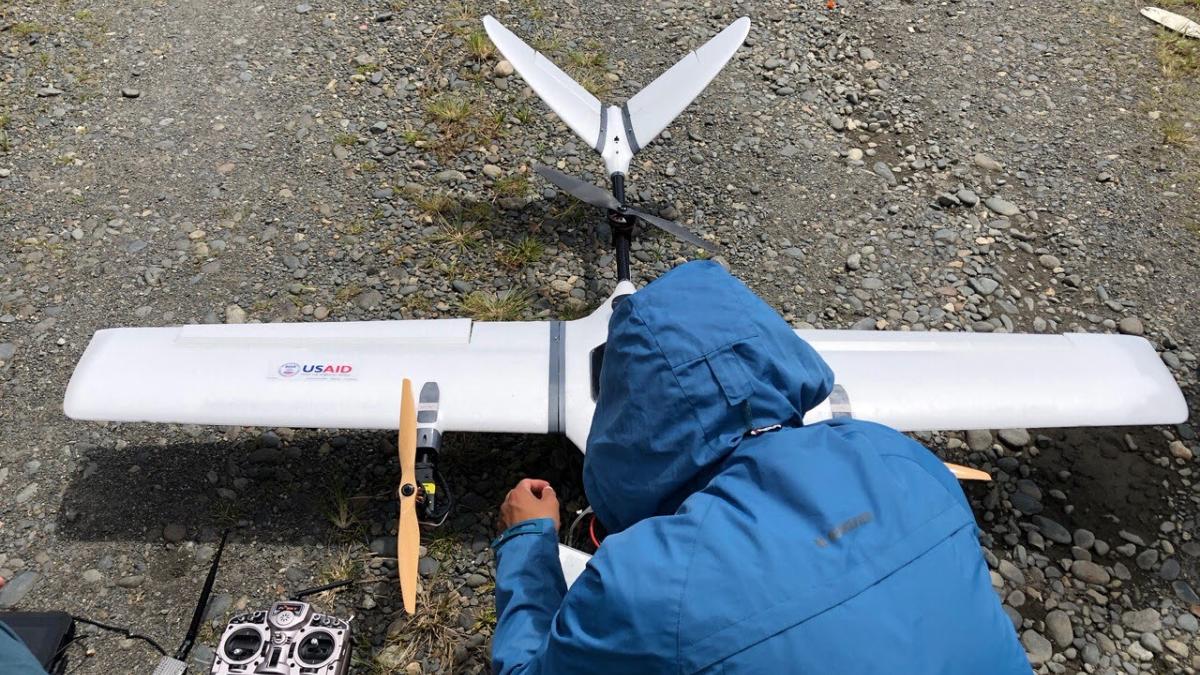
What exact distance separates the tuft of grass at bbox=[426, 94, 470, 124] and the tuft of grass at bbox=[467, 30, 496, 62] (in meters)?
0.56

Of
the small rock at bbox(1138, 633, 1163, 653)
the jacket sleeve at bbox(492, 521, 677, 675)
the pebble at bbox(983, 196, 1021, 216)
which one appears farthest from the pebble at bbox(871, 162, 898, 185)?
the jacket sleeve at bbox(492, 521, 677, 675)

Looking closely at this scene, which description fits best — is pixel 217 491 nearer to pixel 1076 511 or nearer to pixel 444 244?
pixel 444 244

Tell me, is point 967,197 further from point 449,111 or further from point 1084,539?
point 449,111

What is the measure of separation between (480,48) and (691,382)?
5143mm

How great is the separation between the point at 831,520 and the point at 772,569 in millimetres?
162

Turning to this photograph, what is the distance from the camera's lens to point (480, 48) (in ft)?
20.5

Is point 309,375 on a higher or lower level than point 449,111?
lower

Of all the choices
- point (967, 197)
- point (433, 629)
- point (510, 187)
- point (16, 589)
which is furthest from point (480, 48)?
point (16, 589)

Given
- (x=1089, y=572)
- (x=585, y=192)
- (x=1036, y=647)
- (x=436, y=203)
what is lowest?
(x=1036, y=647)

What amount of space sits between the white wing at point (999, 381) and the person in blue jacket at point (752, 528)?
167 cm

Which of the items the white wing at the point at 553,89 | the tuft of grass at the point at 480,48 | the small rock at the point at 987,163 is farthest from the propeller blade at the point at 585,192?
the small rock at the point at 987,163

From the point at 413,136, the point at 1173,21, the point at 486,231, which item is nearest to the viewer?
the point at 486,231

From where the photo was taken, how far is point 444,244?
511cm

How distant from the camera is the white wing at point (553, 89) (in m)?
4.94
